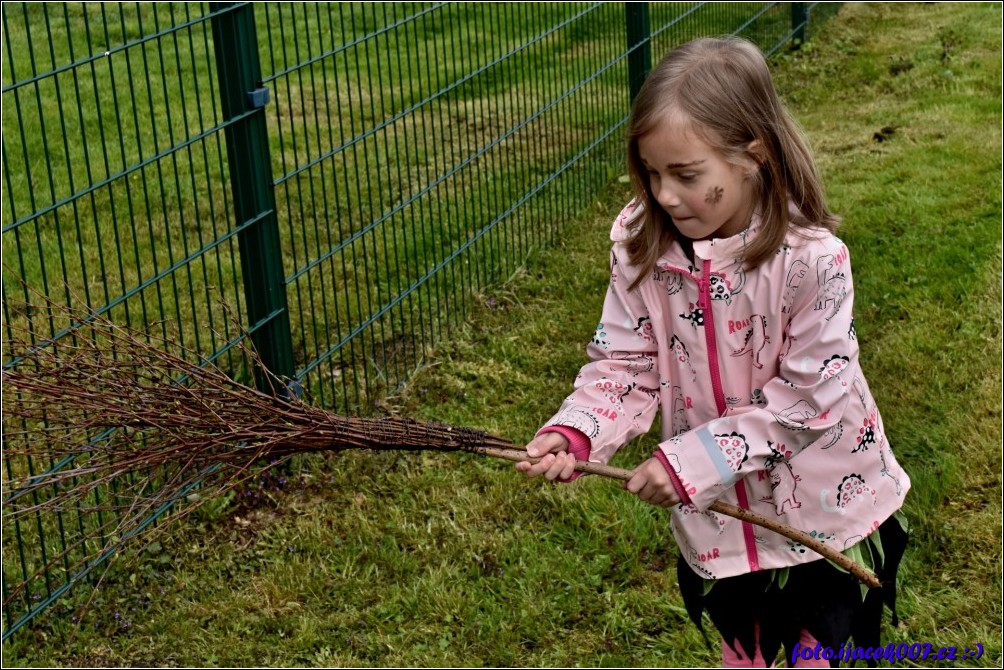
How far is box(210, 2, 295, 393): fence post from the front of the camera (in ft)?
13.2

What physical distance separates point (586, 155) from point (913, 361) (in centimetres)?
231

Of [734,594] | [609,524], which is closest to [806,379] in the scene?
[734,594]

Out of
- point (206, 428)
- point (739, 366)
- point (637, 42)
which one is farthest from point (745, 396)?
point (637, 42)

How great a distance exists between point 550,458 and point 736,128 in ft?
2.47

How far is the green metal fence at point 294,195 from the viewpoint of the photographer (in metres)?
4.05

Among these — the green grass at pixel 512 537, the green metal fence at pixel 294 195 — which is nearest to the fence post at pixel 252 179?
the green metal fence at pixel 294 195

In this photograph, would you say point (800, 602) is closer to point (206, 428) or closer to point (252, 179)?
point (206, 428)

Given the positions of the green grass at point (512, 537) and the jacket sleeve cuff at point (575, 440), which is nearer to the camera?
the jacket sleeve cuff at point (575, 440)

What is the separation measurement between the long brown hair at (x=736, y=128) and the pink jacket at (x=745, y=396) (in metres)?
0.05

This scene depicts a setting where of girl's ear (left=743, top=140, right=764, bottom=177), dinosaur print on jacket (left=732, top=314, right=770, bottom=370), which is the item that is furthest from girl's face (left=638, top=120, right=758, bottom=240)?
dinosaur print on jacket (left=732, top=314, right=770, bottom=370)

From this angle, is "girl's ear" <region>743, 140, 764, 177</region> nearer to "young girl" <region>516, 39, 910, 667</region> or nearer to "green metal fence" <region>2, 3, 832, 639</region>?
→ "young girl" <region>516, 39, 910, 667</region>

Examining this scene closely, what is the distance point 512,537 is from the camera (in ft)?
13.3

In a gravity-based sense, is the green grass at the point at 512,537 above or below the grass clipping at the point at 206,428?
below

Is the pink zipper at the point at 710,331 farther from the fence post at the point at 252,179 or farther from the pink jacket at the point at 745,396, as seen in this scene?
the fence post at the point at 252,179
